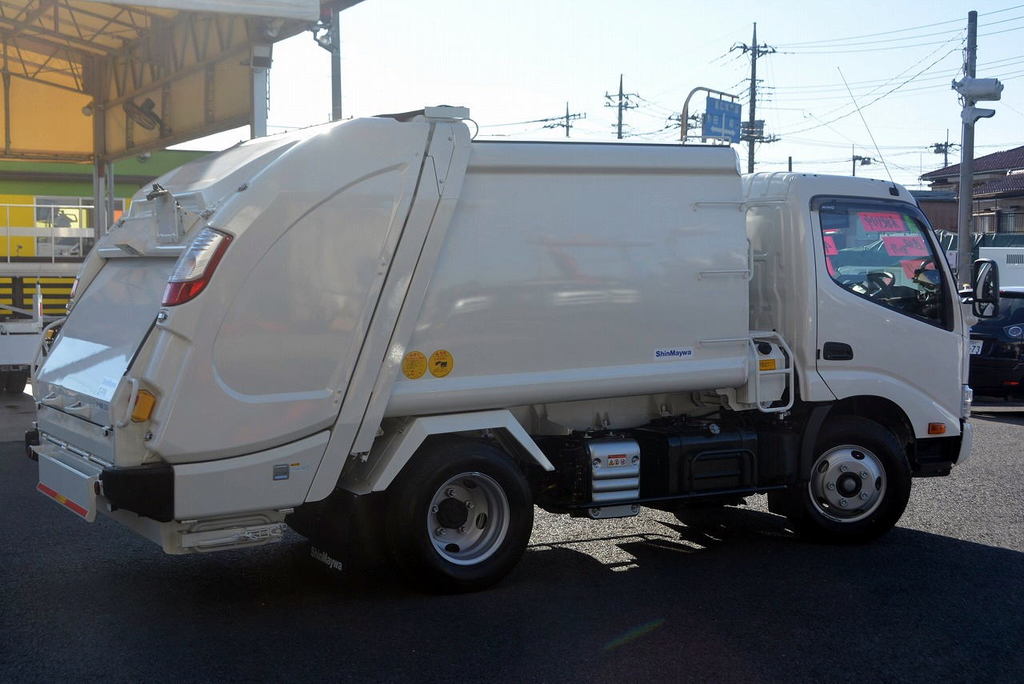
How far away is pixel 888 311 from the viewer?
8094 millimetres

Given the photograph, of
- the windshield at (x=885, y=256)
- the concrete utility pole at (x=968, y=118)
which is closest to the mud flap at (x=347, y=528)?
the windshield at (x=885, y=256)

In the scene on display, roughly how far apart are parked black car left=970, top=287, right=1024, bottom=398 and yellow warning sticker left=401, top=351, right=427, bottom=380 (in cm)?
1205

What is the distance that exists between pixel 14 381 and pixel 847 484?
13213 mm

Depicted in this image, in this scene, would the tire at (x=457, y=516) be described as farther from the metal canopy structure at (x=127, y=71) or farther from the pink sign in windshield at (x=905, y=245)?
the metal canopy structure at (x=127, y=71)

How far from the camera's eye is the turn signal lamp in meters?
5.68

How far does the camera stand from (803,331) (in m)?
7.78

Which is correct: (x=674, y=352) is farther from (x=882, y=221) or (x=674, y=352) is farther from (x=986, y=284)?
(x=986, y=284)

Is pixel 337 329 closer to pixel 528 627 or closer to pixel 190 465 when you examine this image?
pixel 190 465

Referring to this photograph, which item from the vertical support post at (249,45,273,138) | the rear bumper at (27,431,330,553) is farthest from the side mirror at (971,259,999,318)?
the vertical support post at (249,45,273,138)

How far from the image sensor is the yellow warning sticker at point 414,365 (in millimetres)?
6312

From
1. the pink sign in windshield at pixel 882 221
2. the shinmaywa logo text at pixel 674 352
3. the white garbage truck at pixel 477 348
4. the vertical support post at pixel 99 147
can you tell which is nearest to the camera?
the white garbage truck at pixel 477 348

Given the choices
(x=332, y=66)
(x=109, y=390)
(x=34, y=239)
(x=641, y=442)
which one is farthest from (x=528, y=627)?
(x=34, y=239)

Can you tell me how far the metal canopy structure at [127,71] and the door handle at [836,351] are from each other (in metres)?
8.46

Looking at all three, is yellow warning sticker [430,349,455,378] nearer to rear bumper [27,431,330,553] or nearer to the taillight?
rear bumper [27,431,330,553]
